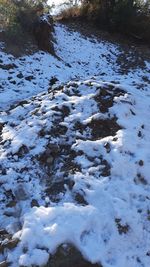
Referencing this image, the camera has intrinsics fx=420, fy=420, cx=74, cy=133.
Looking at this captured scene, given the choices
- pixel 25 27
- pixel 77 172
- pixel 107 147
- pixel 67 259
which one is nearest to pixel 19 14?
pixel 25 27

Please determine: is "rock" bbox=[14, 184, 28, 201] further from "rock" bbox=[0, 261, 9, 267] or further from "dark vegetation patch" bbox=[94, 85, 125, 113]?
"dark vegetation patch" bbox=[94, 85, 125, 113]

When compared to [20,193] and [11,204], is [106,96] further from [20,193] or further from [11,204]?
[11,204]

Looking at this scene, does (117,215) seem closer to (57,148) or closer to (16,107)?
(57,148)

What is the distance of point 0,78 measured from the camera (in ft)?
26.7

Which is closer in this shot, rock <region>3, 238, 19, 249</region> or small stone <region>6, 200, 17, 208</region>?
rock <region>3, 238, 19, 249</region>

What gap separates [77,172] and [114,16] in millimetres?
9940

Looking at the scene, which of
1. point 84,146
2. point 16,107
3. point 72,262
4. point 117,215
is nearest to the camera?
point 72,262

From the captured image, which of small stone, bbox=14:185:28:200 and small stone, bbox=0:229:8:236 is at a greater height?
small stone, bbox=14:185:28:200

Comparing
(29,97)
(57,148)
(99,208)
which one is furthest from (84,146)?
(29,97)

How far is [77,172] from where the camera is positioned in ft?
16.4

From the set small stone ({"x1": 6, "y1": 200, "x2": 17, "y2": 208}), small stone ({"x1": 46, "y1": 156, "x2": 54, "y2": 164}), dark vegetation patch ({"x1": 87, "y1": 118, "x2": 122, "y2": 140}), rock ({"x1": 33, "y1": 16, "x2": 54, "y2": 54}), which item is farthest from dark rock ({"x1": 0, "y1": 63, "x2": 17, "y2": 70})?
small stone ({"x1": 6, "y1": 200, "x2": 17, "y2": 208})

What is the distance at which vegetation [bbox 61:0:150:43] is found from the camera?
13.9 m

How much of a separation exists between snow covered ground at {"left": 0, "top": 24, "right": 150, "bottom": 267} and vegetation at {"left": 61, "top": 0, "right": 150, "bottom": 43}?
21.8 ft

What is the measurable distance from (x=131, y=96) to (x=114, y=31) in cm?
786
